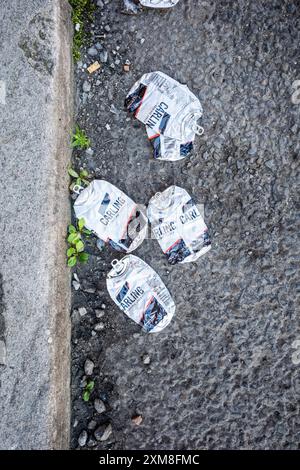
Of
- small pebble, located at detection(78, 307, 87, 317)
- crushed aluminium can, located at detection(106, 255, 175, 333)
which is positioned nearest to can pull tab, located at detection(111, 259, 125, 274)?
crushed aluminium can, located at detection(106, 255, 175, 333)

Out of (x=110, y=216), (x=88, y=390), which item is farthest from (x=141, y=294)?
(x=88, y=390)

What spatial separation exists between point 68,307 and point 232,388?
3.27 ft

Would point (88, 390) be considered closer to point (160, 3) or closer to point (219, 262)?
point (219, 262)

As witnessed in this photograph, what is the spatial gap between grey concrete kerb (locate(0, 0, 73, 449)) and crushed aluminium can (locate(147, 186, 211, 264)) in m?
0.54

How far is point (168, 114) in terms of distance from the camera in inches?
98.5

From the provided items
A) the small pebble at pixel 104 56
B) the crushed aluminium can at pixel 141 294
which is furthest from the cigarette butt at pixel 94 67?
the crushed aluminium can at pixel 141 294

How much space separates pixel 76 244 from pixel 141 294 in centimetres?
44

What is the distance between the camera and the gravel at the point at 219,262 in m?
2.51

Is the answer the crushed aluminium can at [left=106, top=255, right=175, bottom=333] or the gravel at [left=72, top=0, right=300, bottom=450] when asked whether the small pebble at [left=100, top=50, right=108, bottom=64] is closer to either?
the gravel at [left=72, top=0, right=300, bottom=450]

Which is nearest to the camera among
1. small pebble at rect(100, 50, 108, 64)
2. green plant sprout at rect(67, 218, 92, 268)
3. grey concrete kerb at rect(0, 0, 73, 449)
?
grey concrete kerb at rect(0, 0, 73, 449)

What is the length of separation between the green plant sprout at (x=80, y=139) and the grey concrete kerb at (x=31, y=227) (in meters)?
0.16

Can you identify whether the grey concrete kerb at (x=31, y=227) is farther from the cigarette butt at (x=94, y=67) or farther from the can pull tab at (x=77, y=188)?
the cigarette butt at (x=94, y=67)

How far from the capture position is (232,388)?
2.51m

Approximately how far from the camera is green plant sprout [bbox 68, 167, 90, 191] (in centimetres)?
251
